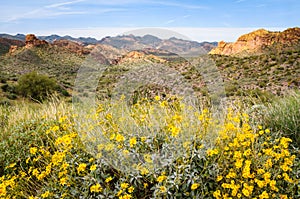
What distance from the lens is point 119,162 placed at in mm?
3232

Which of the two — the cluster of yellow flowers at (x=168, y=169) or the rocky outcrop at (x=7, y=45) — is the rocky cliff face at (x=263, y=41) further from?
the rocky outcrop at (x=7, y=45)

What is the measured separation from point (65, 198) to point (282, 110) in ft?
12.0

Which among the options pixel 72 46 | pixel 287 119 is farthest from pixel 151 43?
pixel 72 46

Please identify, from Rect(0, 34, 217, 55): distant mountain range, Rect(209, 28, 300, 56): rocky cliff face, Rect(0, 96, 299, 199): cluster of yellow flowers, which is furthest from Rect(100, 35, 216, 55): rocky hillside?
Rect(209, 28, 300, 56): rocky cliff face

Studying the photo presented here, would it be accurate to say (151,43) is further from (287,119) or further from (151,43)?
(287,119)

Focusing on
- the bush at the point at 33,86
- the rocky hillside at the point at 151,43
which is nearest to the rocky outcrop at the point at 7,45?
the bush at the point at 33,86

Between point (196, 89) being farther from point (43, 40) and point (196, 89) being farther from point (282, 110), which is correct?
point (43, 40)

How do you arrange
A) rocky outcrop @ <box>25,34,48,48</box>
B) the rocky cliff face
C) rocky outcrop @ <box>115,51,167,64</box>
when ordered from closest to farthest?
rocky outcrop @ <box>115,51,167,64</box>, the rocky cliff face, rocky outcrop @ <box>25,34,48,48</box>

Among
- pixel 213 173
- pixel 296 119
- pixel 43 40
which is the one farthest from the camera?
pixel 43 40

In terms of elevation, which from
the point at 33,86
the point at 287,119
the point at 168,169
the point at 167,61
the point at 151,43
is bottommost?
the point at 33,86

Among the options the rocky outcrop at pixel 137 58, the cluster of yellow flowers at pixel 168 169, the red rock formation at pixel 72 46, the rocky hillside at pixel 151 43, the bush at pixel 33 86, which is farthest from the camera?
the red rock formation at pixel 72 46

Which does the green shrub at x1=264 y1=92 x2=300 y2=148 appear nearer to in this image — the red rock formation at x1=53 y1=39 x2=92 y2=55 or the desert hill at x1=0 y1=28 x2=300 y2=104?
the desert hill at x1=0 y1=28 x2=300 y2=104

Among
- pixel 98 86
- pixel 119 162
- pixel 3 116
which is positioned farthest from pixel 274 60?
pixel 119 162

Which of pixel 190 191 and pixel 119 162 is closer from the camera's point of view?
pixel 190 191
